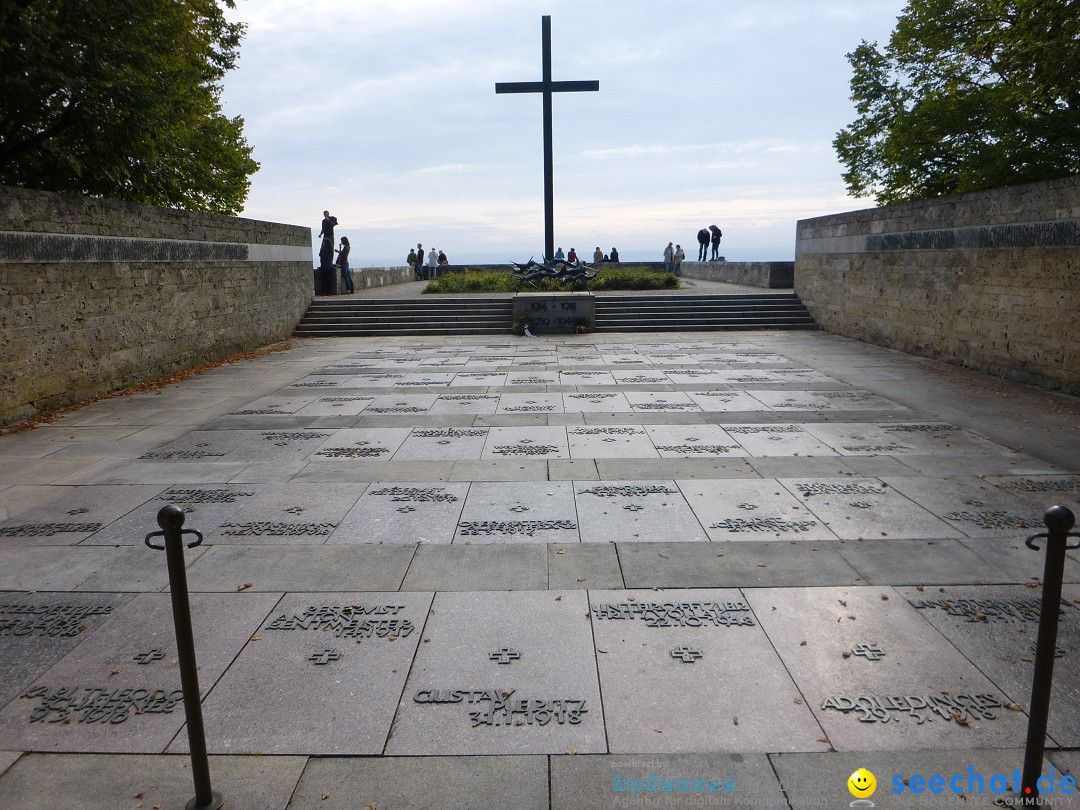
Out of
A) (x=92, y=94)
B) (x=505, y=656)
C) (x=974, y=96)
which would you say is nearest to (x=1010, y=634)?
(x=505, y=656)

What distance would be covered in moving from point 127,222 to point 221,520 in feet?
27.4

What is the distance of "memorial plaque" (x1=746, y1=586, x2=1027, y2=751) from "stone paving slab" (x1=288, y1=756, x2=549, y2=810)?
4.43ft

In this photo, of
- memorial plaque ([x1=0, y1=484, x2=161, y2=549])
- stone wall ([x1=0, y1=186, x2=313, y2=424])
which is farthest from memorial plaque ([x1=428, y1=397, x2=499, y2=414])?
stone wall ([x1=0, y1=186, x2=313, y2=424])

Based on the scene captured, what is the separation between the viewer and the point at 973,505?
5801mm

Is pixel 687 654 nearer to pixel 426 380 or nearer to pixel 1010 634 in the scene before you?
pixel 1010 634

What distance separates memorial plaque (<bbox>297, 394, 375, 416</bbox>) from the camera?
961cm

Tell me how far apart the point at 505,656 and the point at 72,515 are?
4240 mm

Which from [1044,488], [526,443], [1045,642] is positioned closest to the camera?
[1045,642]

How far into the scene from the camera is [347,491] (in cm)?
636

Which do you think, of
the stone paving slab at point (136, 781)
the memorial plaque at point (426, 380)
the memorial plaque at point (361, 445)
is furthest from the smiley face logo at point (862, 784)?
the memorial plaque at point (426, 380)

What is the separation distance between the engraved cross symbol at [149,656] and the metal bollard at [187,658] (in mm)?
1189

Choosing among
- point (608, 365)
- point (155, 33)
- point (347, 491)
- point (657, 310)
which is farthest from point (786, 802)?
point (657, 310)

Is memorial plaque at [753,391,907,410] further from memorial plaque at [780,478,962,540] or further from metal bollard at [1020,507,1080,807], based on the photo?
metal bollard at [1020,507,1080,807]

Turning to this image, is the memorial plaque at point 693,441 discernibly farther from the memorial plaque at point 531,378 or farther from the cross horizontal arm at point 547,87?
the cross horizontal arm at point 547,87
